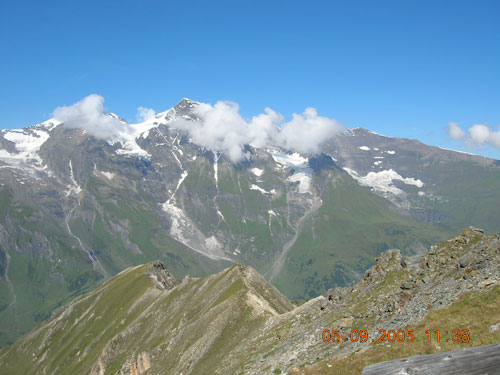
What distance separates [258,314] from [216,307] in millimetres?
16283

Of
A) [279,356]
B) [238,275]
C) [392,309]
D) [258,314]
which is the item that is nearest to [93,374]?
[238,275]

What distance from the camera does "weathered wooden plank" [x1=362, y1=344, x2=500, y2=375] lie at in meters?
11.6

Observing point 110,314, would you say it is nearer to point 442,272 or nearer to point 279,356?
point 279,356

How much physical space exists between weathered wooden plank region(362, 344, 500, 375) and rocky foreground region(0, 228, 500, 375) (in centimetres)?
1201

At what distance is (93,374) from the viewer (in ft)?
449
